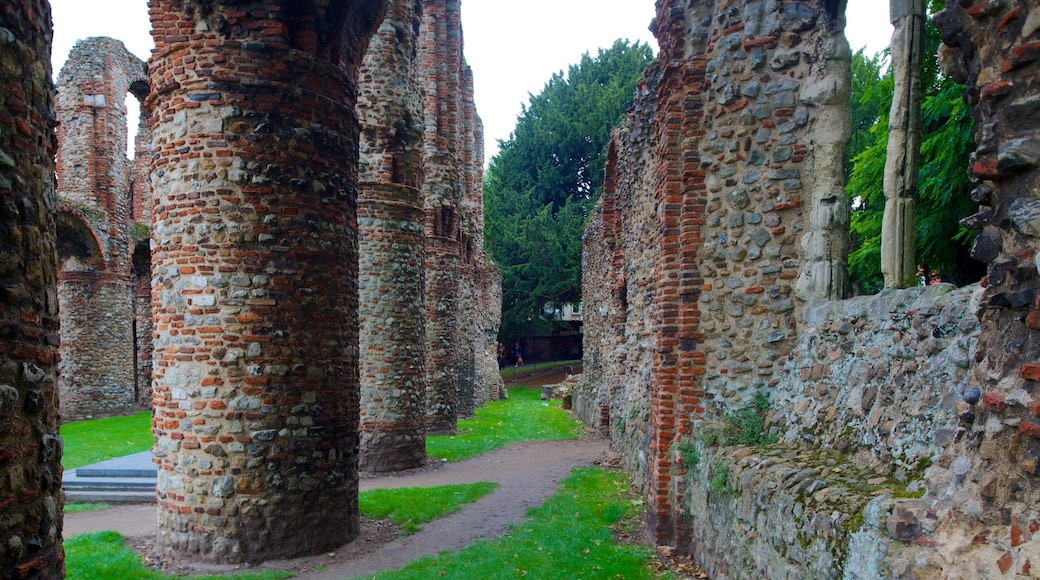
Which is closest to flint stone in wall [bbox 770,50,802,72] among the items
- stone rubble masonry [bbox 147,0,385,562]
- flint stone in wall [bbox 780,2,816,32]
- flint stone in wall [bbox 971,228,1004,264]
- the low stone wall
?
flint stone in wall [bbox 780,2,816,32]

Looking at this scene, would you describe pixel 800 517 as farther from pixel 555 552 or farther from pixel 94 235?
pixel 94 235

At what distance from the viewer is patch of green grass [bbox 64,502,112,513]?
9.52m

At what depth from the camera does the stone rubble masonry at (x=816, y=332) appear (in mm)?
2930

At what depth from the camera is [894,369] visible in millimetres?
4332

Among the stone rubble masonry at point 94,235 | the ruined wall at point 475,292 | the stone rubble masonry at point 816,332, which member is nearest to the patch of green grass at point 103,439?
the stone rubble masonry at point 94,235

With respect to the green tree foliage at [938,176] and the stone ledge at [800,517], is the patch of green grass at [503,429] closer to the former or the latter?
the green tree foliage at [938,176]

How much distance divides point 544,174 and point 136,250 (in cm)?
1861

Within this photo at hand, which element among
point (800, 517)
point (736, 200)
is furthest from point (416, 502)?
point (800, 517)

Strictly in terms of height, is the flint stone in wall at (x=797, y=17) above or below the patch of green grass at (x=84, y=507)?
above

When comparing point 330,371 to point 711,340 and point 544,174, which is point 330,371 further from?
point 544,174

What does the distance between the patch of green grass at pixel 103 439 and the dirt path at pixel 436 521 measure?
3.99 metres

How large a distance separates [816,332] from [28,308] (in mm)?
5210

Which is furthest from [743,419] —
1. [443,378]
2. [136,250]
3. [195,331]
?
[136,250]

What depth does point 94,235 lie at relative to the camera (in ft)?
71.2
